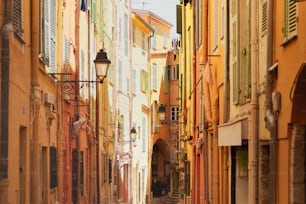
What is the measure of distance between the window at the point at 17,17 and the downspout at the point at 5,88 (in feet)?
1.96

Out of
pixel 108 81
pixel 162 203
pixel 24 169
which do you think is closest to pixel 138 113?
pixel 162 203

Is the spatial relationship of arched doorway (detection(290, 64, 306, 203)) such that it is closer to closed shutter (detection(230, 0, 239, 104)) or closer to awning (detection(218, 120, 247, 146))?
awning (detection(218, 120, 247, 146))

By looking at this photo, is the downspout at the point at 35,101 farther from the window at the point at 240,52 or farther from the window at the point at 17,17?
the window at the point at 240,52

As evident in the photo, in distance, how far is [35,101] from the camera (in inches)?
440

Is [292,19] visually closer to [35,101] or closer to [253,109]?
[253,109]

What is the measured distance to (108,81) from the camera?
27.2 metres

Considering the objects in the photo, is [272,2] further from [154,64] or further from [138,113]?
[154,64]

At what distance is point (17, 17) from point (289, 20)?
127 inches

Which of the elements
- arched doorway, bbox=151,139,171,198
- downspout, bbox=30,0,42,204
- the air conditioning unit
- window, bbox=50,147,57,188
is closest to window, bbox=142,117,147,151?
arched doorway, bbox=151,139,171,198

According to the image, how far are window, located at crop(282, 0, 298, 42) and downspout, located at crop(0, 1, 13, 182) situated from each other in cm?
284

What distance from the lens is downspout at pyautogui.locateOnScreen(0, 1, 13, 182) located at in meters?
8.88

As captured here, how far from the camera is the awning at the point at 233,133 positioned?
1171 centimetres

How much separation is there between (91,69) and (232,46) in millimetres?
8224

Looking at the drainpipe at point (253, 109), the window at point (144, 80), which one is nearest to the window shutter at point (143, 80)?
the window at point (144, 80)
